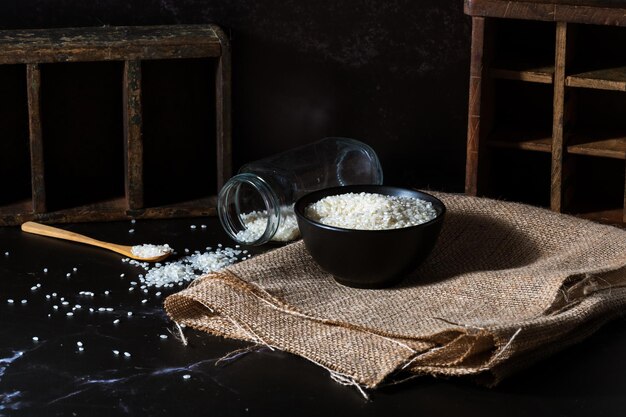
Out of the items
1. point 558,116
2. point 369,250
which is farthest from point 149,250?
point 558,116

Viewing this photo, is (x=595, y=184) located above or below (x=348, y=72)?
below

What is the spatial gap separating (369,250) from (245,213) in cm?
34

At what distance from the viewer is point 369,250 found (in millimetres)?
1409

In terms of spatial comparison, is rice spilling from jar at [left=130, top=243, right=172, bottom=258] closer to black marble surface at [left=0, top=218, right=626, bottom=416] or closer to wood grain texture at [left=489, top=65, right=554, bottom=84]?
black marble surface at [left=0, top=218, right=626, bottom=416]

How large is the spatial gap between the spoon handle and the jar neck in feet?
0.59

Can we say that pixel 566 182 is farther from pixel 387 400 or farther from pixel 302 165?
pixel 387 400

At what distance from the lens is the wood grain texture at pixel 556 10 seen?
5.10 feet

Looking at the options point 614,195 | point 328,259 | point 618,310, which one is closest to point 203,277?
point 328,259

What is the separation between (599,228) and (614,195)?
27 centimetres

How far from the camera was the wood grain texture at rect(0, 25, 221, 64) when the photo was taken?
5.50 feet

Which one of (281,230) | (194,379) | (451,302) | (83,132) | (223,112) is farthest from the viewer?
(83,132)

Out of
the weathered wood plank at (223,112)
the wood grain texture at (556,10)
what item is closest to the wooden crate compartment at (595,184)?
the wood grain texture at (556,10)

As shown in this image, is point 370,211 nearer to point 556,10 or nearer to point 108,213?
point 556,10

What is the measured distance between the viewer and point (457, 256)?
5.06 feet
